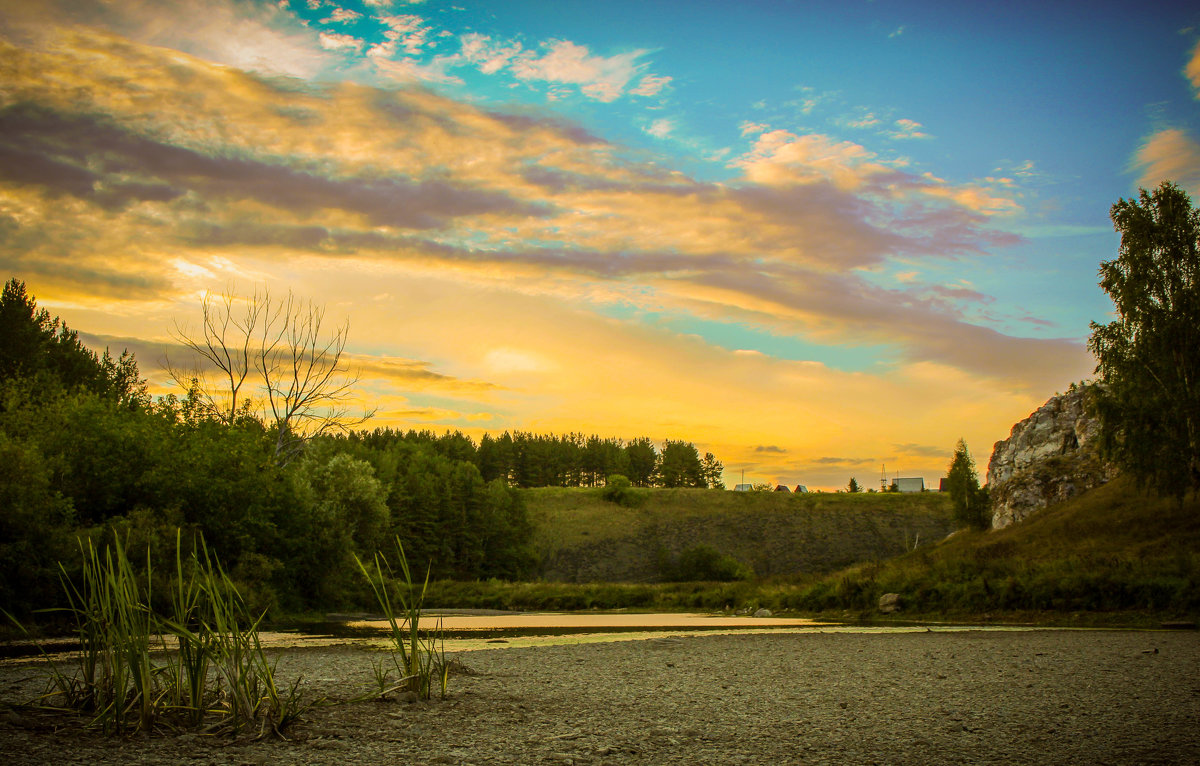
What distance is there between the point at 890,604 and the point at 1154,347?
17442mm

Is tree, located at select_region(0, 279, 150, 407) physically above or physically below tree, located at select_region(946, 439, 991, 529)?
above

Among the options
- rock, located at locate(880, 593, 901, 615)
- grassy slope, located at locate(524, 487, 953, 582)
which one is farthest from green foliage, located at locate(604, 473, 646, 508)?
rock, located at locate(880, 593, 901, 615)

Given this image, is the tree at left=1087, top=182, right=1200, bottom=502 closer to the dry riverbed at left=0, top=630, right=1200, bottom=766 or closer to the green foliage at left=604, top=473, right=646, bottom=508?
the dry riverbed at left=0, top=630, right=1200, bottom=766

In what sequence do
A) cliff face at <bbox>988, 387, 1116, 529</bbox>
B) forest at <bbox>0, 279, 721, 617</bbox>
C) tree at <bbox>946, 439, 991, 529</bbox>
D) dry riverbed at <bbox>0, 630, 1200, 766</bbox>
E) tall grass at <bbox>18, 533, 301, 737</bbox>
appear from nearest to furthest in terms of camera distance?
1. dry riverbed at <bbox>0, 630, 1200, 766</bbox>
2. tall grass at <bbox>18, 533, 301, 737</bbox>
3. forest at <bbox>0, 279, 721, 617</bbox>
4. cliff face at <bbox>988, 387, 1116, 529</bbox>
5. tree at <bbox>946, 439, 991, 529</bbox>

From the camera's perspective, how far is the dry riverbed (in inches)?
242

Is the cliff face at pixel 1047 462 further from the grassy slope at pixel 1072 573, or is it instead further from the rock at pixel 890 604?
the rock at pixel 890 604

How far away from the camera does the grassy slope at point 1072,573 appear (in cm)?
2412

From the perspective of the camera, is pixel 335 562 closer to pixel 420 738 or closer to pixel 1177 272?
pixel 420 738

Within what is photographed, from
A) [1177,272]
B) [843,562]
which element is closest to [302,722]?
[1177,272]

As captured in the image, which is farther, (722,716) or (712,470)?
(712,470)

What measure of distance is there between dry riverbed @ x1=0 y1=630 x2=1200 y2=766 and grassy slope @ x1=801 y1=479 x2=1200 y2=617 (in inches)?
470

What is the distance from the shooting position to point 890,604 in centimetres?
2900

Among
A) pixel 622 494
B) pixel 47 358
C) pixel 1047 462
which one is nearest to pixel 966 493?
pixel 1047 462

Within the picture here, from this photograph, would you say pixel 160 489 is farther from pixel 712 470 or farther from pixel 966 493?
pixel 712 470
